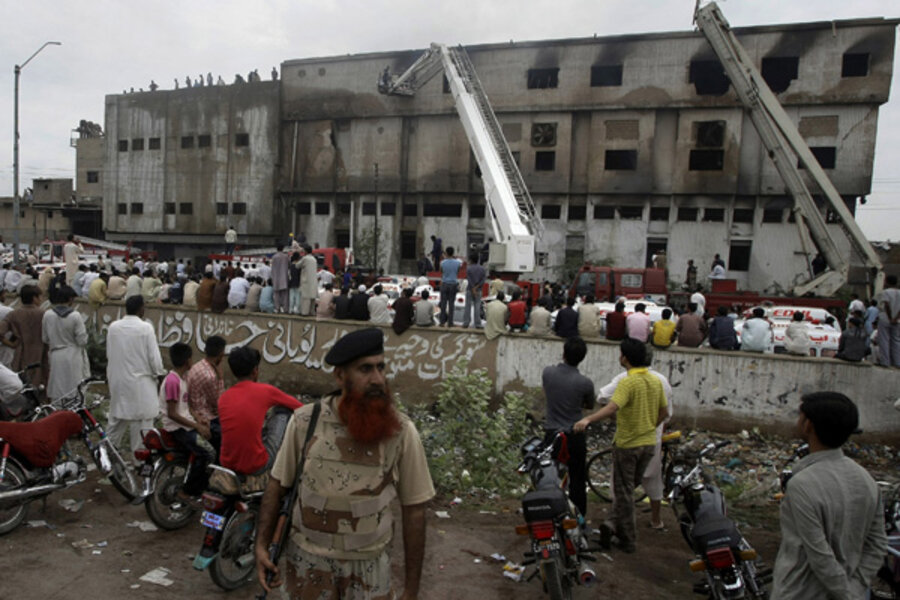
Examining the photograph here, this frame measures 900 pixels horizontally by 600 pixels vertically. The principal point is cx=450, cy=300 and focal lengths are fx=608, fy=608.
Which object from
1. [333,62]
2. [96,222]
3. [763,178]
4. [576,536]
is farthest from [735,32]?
[96,222]

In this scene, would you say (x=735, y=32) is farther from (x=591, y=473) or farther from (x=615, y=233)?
(x=591, y=473)

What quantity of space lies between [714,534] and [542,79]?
29.8 meters

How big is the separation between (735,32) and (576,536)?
1170 inches

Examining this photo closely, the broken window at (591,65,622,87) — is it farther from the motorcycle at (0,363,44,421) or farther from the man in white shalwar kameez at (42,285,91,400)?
the motorcycle at (0,363,44,421)

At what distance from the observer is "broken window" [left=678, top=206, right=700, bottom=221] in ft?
95.3

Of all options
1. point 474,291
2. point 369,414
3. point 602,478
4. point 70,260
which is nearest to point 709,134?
point 474,291

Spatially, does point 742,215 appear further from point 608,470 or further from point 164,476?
point 164,476

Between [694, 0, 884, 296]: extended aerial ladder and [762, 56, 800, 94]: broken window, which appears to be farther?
[762, 56, 800, 94]: broken window

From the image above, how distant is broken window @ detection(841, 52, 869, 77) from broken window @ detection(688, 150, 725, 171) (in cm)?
588

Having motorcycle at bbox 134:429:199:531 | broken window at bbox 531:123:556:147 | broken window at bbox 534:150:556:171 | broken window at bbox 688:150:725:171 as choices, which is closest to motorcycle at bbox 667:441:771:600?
motorcycle at bbox 134:429:199:531

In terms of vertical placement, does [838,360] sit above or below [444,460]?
above

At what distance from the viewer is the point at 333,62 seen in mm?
33656

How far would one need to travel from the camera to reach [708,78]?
92.5ft

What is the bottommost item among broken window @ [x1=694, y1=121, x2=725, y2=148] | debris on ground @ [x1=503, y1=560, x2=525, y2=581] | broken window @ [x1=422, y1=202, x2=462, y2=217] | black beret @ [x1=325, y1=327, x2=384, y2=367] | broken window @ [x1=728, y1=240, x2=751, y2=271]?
debris on ground @ [x1=503, y1=560, x2=525, y2=581]
